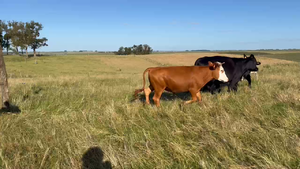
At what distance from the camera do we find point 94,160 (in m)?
3.56

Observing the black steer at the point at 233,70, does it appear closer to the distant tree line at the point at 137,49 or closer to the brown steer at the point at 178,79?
the brown steer at the point at 178,79

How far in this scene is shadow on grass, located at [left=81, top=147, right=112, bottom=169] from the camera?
3418mm

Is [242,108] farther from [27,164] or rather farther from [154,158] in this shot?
[27,164]

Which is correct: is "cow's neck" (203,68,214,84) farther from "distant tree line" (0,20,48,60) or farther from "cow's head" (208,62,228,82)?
"distant tree line" (0,20,48,60)

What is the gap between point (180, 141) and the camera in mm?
3846

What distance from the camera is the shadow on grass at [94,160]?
342 cm

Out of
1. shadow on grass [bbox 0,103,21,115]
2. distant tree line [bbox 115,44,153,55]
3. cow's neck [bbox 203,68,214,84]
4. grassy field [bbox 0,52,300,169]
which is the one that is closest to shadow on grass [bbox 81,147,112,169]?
grassy field [bbox 0,52,300,169]

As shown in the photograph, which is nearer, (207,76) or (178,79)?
(178,79)

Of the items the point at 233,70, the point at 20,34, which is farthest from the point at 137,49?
the point at 233,70

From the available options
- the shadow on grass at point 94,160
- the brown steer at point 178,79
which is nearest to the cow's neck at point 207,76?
the brown steer at point 178,79

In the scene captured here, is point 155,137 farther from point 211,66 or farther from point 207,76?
point 211,66

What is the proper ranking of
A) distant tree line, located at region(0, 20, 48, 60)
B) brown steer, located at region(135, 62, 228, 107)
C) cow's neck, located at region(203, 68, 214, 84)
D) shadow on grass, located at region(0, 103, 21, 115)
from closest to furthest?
shadow on grass, located at region(0, 103, 21, 115) < brown steer, located at region(135, 62, 228, 107) < cow's neck, located at region(203, 68, 214, 84) < distant tree line, located at region(0, 20, 48, 60)

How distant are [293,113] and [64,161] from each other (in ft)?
13.9

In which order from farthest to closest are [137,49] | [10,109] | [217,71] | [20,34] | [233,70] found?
[137,49]
[20,34]
[233,70]
[217,71]
[10,109]
